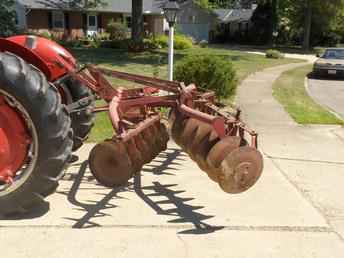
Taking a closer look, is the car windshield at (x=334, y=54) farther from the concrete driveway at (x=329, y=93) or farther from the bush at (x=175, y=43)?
the bush at (x=175, y=43)

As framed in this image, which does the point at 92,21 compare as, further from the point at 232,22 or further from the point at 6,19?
the point at 6,19

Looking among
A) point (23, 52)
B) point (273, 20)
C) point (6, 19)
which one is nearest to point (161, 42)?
point (6, 19)

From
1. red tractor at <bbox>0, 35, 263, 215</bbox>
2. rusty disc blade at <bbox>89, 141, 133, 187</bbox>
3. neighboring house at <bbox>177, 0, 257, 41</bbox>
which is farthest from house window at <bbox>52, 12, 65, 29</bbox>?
rusty disc blade at <bbox>89, 141, 133, 187</bbox>

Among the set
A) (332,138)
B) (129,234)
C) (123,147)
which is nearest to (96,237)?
(129,234)

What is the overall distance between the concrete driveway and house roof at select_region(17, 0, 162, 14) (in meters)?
18.6

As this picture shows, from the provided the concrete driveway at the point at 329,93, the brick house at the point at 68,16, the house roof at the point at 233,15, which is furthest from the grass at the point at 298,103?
the house roof at the point at 233,15

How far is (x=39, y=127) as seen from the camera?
3760 millimetres

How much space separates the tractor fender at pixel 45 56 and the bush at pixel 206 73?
15.2ft

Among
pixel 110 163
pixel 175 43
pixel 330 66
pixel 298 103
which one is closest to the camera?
pixel 110 163

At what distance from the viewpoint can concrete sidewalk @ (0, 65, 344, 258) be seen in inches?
143

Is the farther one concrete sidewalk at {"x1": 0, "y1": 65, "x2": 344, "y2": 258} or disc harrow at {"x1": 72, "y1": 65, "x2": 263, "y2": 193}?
disc harrow at {"x1": 72, "y1": 65, "x2": 263, "y2": 193}

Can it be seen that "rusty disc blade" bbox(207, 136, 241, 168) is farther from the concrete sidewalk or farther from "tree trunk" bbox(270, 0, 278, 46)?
"tree trunk" bbox(270, 0, 278, 46)

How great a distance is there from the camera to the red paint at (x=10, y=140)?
3.94 meters

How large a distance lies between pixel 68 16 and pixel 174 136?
1356 inches
